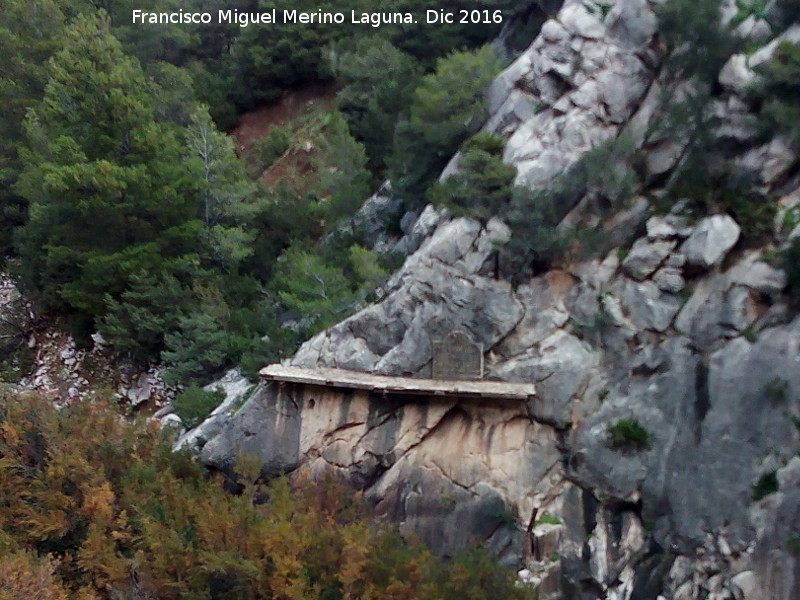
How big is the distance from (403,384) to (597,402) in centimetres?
358

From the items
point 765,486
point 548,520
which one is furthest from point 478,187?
point 765,486

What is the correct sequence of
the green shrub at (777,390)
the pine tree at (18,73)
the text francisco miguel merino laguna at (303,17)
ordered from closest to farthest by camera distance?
1. the green shrub at (777,390)
2. the pine tree at (18,73)
3. the text francisco miguel merino laguna at (303,17)

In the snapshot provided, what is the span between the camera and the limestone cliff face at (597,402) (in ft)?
→ 39.8

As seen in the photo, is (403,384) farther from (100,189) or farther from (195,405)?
(100,189)

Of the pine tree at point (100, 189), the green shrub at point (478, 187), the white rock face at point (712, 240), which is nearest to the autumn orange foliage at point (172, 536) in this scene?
the pine tree at point (100, 189)

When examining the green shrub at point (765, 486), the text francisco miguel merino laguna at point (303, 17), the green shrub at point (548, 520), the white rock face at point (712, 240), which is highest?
the text francisco miguel merino laguna at point (303, 17)

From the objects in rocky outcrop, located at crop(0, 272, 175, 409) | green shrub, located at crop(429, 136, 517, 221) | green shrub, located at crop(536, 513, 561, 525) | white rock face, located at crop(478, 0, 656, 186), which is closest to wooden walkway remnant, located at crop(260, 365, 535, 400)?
green shrub, located at crop(536, 513, 561, 525)

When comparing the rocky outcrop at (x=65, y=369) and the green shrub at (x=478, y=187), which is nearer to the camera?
the green shrub at (x=478, y=187)

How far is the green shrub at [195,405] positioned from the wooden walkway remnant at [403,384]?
1.67 metres

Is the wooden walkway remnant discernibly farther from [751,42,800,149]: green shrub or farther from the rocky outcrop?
[751,42,800,149]: green shrub

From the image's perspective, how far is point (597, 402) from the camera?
44.7ft

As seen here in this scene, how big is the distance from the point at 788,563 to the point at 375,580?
628 centimetres

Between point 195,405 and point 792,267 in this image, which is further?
point 195,405

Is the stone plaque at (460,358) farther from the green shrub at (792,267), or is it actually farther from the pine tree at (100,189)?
the pine tree at (100,189)
